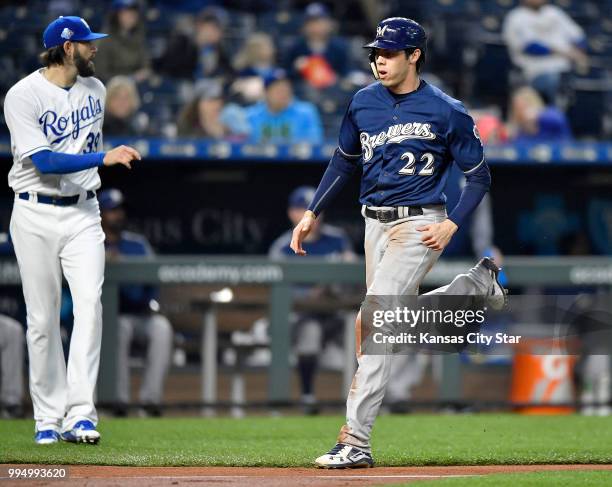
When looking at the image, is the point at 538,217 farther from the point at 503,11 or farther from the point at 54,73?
the point at 54,73

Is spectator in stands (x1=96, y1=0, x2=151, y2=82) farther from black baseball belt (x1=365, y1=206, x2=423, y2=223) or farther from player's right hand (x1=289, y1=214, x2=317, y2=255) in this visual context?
black baseball belt (x1=365, y1=206, x2=423, y2=223)

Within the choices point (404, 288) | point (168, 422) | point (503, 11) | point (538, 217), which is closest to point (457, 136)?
point (404, 288)

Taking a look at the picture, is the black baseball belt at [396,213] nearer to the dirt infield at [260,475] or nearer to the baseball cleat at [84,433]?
the dirt infield at [260,475]

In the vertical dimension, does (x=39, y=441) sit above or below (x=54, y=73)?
below

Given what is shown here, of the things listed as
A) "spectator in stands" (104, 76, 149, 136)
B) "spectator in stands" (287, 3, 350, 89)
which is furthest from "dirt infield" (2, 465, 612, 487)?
"spectator in stands" (287, 3, 350, 89)

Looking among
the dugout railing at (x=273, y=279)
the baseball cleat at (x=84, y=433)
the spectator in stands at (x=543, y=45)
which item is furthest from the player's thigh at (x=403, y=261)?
the spectator in stands at (x=543, y=45)

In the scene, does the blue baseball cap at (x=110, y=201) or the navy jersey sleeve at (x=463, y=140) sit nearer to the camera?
the navy jersey sleeve at (x=463, y=140)

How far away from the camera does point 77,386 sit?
5809 millimetres

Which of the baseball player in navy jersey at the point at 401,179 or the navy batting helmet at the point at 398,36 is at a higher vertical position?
the navy batting helmet at the point at 398,36

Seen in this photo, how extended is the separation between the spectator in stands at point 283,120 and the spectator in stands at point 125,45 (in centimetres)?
119

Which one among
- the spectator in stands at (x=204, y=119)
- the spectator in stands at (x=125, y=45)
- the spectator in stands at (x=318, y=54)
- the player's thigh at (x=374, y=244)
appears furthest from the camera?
the spectator in stands at (x=318, y=54)

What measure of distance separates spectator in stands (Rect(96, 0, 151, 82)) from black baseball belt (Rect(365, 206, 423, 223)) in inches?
240

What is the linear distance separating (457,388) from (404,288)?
3.84m

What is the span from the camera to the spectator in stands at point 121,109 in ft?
32.7
